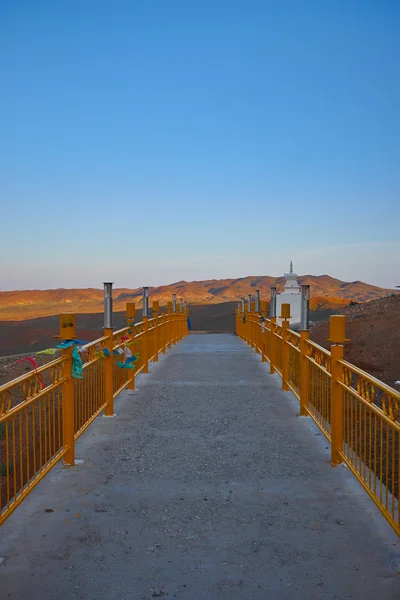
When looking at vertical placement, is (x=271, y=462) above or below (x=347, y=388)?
below

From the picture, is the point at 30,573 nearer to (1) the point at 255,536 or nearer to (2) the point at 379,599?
(1) the point at 255,536

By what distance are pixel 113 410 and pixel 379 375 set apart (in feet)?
43.4

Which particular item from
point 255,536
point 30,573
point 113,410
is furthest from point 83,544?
point 113,410

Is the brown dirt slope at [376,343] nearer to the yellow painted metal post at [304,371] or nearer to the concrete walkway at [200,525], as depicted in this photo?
the yellow painted metal post at [304,371]

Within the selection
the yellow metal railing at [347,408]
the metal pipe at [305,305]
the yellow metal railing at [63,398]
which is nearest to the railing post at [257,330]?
the yellow metal railing at [63,398]

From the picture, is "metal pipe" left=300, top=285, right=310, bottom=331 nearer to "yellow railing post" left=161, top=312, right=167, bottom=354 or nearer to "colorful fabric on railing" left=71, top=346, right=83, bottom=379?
"colorful fabric on railing" left=71, top=346, right=83, bottom=379

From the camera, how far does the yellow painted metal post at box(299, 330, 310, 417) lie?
7719 millimetres

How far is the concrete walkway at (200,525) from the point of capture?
3.35m

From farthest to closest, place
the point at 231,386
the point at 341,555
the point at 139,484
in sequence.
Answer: the point at 231,386, the point at 139,484, the point at 341,555

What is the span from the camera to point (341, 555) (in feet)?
12.1

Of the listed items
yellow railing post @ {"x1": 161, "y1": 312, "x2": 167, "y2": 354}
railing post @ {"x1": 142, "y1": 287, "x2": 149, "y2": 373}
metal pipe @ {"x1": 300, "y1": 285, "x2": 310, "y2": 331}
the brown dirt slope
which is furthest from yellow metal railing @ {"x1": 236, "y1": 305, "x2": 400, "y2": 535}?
the brown dirt slope

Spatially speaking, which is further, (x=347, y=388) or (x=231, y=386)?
(x=231, y=386)

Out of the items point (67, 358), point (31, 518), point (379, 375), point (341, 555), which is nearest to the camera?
point (341, 555)

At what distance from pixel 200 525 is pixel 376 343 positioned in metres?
19.7
